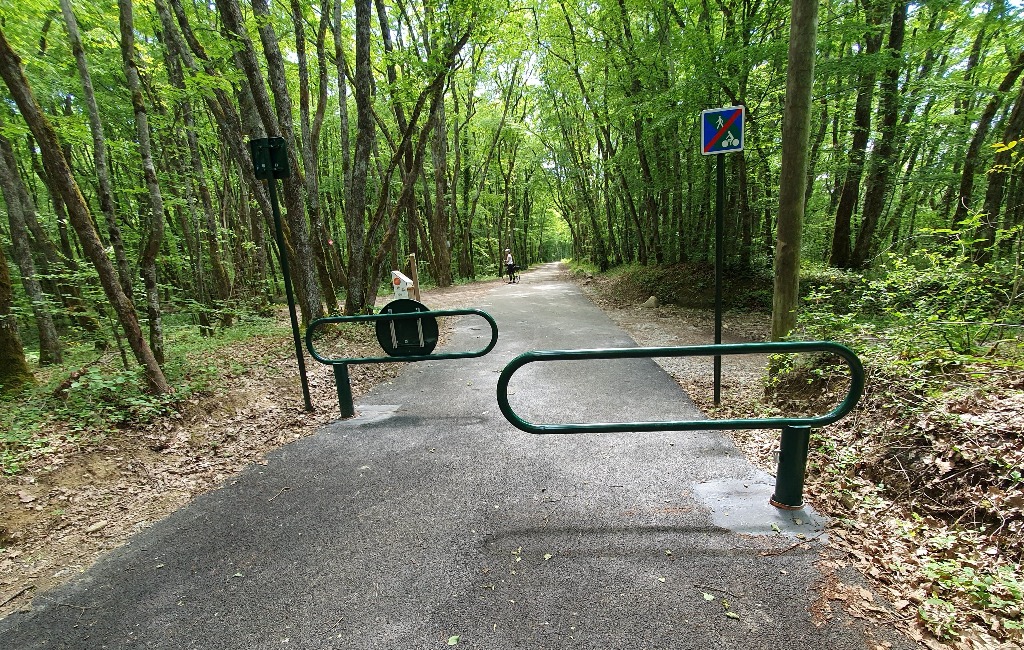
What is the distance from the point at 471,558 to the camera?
2.45m

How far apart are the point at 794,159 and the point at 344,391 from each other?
18.1ft

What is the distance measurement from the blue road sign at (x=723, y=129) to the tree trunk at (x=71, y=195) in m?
6.21

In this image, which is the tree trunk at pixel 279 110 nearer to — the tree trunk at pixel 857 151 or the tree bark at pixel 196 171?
the tree bark at pixel 196 171

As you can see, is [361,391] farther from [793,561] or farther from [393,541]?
[793,561]

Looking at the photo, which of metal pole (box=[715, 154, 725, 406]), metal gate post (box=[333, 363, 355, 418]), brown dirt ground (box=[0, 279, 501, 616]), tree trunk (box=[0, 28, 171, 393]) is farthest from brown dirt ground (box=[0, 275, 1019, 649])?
tree trunk (box=[0, 28, 171, 393])

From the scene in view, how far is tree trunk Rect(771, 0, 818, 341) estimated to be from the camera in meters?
4.09

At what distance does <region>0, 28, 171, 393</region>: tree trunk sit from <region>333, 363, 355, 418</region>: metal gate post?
193cm

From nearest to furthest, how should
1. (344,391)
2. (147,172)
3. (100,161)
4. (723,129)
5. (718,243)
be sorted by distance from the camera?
(723,129)
(718,243)
(344,391)
(100,161)
(147,172)

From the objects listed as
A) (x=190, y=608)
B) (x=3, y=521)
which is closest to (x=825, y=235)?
(x=190, y=608)

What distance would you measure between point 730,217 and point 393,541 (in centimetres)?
1239

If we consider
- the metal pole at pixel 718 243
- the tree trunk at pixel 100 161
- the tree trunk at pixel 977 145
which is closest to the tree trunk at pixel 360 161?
the tree trunk at pixel 100 161

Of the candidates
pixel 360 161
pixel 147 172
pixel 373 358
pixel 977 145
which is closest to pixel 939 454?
pixel 373 358

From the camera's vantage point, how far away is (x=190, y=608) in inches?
87.3

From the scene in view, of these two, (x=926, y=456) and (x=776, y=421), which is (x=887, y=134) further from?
(x=776, y=421)
